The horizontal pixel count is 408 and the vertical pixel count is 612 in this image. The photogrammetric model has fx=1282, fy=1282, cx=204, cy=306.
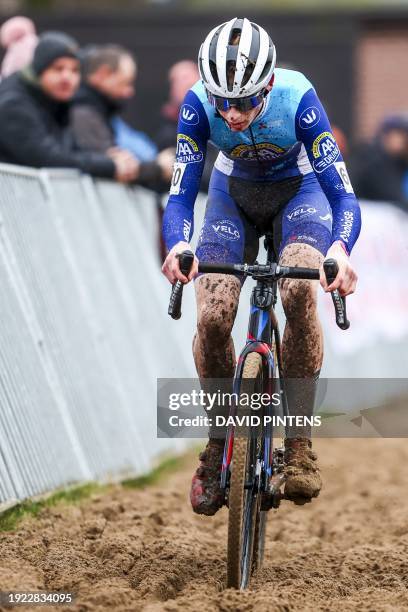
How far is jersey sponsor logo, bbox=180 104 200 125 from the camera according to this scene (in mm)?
6623

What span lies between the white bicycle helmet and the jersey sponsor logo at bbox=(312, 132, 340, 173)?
424 mm

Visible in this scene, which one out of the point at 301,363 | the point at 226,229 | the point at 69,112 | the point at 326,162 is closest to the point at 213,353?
the point at 301,363

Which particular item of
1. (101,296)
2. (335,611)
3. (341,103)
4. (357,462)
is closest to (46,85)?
(101,296)

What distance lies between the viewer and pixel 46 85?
9.98 metres

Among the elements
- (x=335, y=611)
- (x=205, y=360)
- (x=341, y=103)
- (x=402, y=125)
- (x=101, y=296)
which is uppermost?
(x=341, y=103)

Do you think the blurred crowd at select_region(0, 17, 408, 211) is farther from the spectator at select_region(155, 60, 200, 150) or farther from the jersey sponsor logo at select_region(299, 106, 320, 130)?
the jersey sponsor logo at select_region(299, 106, 320, 130)

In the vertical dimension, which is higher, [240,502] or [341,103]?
[341,103]

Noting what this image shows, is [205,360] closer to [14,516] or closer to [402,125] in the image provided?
[14,516]

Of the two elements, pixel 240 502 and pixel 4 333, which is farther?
pixel 4 333

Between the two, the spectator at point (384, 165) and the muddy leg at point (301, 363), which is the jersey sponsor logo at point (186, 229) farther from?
the spectator at point (384, 165)

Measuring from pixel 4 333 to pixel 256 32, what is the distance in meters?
2.57

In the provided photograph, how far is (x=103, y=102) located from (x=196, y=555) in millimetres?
5801

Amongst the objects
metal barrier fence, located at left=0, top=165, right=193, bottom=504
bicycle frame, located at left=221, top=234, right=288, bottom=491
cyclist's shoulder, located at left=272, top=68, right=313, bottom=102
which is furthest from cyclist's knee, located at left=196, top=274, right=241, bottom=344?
metal barrier fence, located at left=0, top=165, right=193, bottom=504

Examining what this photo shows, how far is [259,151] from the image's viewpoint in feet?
22.2
